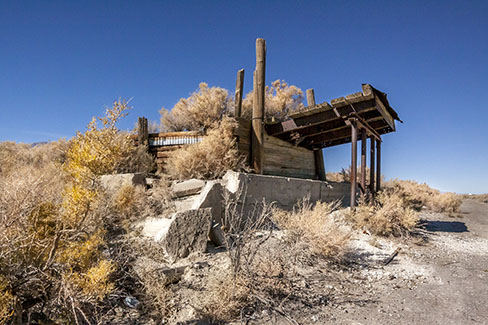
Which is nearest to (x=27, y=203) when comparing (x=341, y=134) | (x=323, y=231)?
(x=323, y=231)

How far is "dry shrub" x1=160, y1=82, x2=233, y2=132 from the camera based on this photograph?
932 centimetres

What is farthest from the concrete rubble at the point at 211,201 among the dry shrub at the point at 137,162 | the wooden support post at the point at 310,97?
the wooden support post at the point at 310,97

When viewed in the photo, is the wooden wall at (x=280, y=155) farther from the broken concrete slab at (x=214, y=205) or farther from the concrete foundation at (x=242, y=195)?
the broken concrete slab at (x=214, y=205)

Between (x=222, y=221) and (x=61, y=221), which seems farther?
(x=222, y=221)

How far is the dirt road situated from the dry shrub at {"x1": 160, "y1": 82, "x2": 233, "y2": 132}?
5.67 metres

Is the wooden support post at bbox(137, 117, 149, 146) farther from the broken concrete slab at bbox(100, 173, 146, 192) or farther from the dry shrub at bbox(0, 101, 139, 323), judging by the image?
the dry shrub at bbox(0, 101, 139, 323)

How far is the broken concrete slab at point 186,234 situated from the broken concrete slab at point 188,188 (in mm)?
1551

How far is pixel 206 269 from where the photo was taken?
4.42 metres

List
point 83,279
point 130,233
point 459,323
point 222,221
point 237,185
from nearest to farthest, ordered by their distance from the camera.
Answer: point 83,279 < point 459,323 < point 130,233 < point 222,221 < point 237,185

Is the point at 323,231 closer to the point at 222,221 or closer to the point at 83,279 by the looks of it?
the point at 222,221

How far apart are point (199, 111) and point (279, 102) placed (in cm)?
379

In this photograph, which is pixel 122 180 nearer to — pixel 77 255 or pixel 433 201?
pixel 77 255

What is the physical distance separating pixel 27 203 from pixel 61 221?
0.49 meters

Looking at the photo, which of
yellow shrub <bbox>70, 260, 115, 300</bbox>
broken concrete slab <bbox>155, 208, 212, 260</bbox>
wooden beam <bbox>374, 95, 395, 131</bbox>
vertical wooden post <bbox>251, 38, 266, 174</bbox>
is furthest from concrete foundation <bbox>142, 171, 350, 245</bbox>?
wooden beam <bbox>374, 95, 395, 131</bbox>
